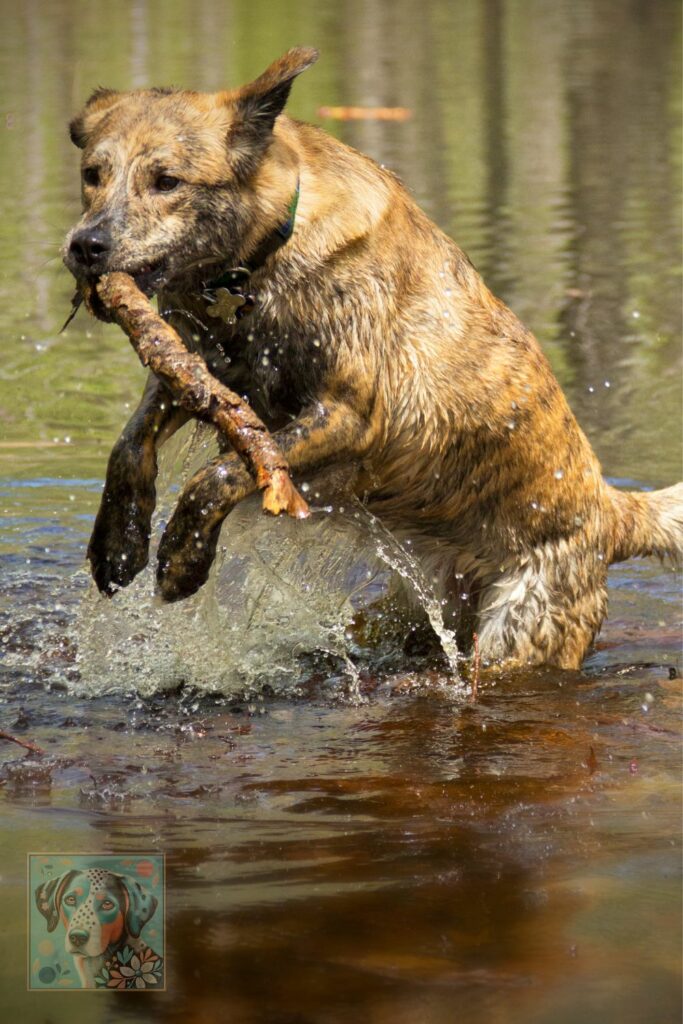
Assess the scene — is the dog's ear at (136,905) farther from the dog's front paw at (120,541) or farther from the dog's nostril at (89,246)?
the dog's nostril at (89,246)

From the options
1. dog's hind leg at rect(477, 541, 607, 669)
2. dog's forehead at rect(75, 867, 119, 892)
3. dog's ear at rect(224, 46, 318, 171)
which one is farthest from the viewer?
dog's hind leg at rect(477, 541, 607, 669)

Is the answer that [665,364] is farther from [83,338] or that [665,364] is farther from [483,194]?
[483,194]

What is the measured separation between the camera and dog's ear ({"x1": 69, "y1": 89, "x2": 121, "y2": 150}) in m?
5.29

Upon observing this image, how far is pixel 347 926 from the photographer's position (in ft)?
11.9

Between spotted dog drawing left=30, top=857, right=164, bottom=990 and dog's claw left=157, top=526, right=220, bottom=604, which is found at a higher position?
spotted dog drawing left=30, top=857, right=164, bottom=990

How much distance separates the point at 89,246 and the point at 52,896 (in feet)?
6.44

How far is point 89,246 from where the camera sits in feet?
15.7

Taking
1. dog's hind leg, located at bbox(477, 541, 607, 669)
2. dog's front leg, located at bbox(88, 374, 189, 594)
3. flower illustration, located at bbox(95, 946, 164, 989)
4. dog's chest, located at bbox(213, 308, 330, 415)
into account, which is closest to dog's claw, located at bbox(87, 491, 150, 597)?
dog's front leg, located at bbox(88, 374, 189, 594)

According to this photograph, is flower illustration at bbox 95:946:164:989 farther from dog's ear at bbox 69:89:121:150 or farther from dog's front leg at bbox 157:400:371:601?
dog's ear at bbox 69:89:121:150

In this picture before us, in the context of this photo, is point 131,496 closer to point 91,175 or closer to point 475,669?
point 91,175

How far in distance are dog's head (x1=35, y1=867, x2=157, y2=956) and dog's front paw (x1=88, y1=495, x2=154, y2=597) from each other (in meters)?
1.70

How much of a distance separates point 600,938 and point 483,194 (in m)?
11.8

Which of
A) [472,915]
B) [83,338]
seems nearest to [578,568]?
[472,915]

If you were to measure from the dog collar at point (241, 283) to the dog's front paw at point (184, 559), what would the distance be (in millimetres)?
700
